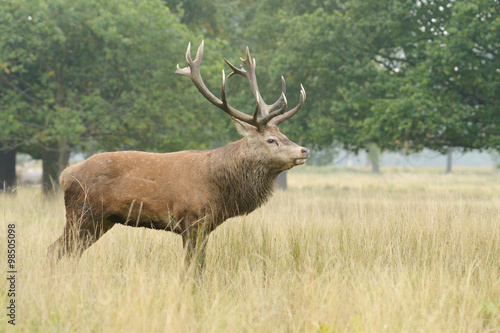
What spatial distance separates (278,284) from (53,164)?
10.1 metres

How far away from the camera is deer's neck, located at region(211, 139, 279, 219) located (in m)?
5.12

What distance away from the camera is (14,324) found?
3.36 meters

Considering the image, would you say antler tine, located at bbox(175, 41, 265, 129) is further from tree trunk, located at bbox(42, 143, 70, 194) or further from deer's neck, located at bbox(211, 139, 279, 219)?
tree trunk, located at bbox(42, 143, 70, 194)

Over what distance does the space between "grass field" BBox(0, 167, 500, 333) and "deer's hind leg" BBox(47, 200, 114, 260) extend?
139 mm

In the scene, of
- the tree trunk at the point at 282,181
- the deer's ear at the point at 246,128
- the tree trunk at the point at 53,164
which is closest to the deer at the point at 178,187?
the deer's ear at the point at 246,128

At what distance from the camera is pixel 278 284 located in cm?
428

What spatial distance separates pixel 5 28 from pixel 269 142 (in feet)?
28.6

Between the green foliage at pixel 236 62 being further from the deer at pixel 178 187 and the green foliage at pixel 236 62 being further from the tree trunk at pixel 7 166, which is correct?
the deer at pixel 178 187

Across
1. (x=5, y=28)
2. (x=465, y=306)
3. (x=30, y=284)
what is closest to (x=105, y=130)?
(x=5, y=28)

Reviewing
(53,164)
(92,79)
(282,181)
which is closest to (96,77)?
(92,79)

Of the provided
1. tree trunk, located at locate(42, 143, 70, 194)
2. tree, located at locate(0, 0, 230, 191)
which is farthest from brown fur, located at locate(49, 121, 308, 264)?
tree trunk, located at locate(42, 143, 70, 194)

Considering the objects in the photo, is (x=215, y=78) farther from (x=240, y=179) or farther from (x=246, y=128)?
(x=240, y=179)

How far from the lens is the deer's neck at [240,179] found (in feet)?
16.8

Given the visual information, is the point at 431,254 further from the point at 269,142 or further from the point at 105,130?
the point at 105,130
